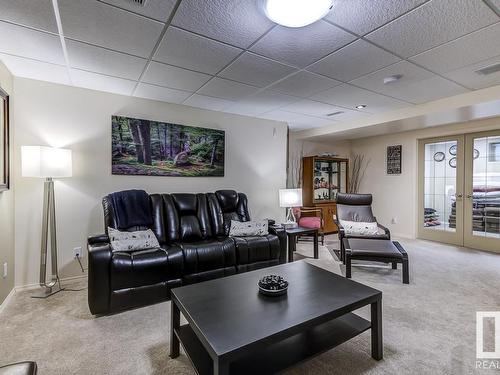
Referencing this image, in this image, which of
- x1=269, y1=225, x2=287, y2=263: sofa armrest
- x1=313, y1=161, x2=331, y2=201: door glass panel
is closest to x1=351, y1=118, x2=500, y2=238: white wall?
x1=313, y1=161, x2=331, y2=201: door glass panel

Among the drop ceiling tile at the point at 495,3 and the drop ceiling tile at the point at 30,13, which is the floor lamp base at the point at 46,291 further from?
the drop ceiling tile at the point at 495,3

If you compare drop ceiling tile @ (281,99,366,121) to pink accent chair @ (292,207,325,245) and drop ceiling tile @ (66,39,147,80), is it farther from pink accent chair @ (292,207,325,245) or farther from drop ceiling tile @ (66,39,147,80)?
drop ceiling tile @ (66,39,147,80)

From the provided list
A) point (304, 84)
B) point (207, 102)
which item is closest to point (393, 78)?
point (304, 84)

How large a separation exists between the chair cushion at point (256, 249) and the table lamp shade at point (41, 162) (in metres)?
2.03

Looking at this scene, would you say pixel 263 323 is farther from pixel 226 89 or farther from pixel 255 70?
pixel 226 89

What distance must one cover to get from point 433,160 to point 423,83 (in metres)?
2.82

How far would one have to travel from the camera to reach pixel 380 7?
1682 millimetres

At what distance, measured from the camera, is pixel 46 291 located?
2.77 meters

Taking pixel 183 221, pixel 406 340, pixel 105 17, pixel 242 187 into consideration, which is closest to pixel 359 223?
pixel 242 187

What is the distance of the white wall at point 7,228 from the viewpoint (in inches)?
96.3

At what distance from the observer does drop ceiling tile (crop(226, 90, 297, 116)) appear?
11.3ft

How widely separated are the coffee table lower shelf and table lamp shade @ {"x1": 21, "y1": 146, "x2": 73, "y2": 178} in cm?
206

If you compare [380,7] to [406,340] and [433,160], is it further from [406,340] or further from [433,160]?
[433,160]

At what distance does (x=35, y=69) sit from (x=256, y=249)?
303cm
